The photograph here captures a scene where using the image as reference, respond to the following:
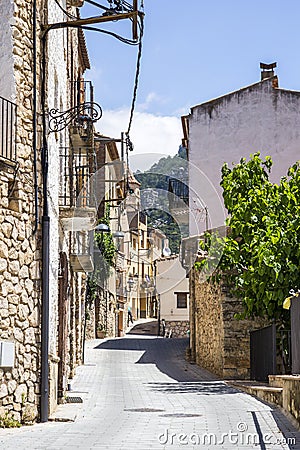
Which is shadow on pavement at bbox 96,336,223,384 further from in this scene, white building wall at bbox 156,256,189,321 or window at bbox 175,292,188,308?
window at bbox 175,292,188,308

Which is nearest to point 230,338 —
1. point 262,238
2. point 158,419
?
point 262,238

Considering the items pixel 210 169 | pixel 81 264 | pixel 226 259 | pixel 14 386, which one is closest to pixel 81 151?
pixel 81 264

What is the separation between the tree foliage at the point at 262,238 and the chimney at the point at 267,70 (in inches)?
534

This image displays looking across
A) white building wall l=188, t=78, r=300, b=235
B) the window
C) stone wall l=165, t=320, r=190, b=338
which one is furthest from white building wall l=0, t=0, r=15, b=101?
stone wall l=165, t=320, r=190, b=338

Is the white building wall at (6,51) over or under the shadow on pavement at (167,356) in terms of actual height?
over

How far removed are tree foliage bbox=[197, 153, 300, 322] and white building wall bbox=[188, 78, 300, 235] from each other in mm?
10409

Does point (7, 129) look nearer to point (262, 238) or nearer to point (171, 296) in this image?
point (262, 238)

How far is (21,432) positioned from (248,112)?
22.2 m

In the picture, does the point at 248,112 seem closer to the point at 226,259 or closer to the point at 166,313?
the point at 226,259

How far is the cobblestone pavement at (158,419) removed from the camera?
9289mm

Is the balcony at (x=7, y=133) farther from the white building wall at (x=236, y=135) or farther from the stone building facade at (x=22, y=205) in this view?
the white building wall at (x=236, y=135)

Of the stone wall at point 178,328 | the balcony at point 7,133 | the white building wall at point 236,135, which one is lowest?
the stone wall at point 178,328

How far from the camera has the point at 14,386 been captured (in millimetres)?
11320

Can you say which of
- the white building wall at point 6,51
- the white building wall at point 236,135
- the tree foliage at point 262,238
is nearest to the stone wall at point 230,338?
the tree foliage at point 262,238
